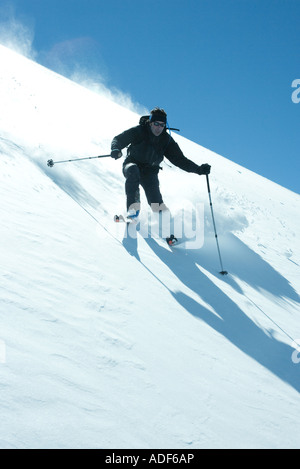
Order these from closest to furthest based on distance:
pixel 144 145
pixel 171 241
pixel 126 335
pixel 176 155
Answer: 1. pixel 126 335
2. pixel 171 241
3. pixel 144 145
4. pixel 176 155

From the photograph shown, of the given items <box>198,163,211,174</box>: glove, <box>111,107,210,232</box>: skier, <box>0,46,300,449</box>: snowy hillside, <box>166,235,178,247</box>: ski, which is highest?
<box>111,107,210,232</box>: skier

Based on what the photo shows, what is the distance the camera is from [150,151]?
5.18 meters

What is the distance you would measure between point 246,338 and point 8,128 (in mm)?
5808

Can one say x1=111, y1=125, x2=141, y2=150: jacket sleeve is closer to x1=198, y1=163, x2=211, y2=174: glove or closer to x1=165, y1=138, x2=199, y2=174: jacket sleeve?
x1=165, y1=138, x2=199, y2=174: jacket sleeve

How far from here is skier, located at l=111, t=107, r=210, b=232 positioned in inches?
197

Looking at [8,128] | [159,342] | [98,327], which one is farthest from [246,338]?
[8,128]

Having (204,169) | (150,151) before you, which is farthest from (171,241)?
(150,151)

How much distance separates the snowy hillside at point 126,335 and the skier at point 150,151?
769mm

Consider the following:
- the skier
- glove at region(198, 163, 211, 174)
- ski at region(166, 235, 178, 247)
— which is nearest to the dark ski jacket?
the skier

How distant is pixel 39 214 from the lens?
11.9 feet

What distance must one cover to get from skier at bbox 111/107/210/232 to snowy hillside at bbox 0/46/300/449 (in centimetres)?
77

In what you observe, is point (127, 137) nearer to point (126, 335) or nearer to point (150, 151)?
point (150, 151)

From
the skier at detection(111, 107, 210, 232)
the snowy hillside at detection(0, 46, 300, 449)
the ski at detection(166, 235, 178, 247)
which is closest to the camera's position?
the snowy hillside at detection(0, 46, 300, 449)

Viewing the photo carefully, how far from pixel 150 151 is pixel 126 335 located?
361 centimetres
